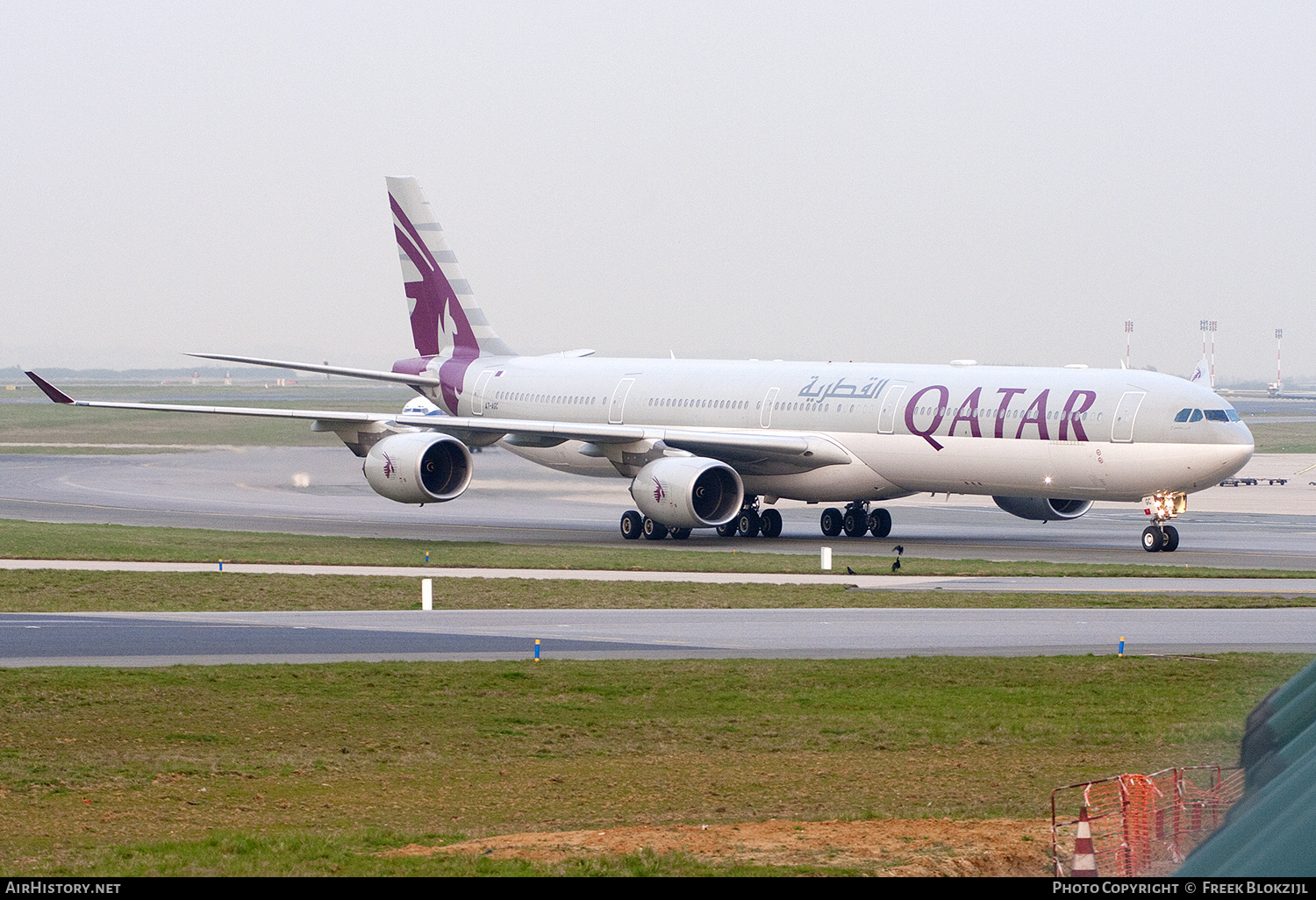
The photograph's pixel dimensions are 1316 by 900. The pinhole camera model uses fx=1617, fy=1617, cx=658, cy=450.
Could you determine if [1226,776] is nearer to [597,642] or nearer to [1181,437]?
[597,642]

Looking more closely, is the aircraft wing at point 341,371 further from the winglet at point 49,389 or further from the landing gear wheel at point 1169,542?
the landing gear wheel at point 1169,542

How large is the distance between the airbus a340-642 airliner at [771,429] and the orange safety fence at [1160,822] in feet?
82.7

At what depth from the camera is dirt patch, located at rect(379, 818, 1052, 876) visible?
12.1m

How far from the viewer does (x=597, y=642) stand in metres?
24.2

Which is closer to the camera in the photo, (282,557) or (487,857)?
(487,857)

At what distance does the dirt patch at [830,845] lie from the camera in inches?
477

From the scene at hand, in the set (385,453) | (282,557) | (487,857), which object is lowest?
(487,857)

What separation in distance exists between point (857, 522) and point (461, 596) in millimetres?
Answer: 17504

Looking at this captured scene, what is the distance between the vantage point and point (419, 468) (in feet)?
138

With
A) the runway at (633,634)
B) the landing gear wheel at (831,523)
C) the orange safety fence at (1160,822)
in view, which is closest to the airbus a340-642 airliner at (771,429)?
the landing gear wheel at (831,523)

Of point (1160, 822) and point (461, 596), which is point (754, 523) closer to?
point (461, 596)

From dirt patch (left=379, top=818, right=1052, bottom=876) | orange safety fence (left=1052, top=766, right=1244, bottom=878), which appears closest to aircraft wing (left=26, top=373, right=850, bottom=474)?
dirt patch (left=379, top=818, right=1052, bottom=876)

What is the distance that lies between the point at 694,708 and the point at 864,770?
3464mm
